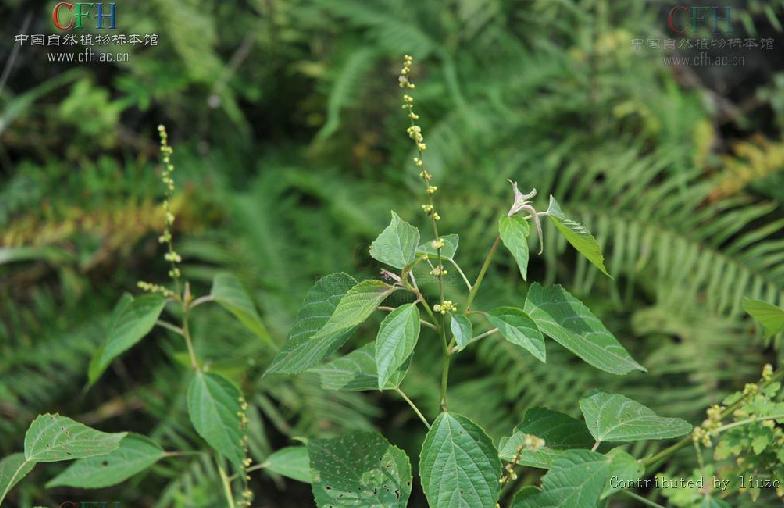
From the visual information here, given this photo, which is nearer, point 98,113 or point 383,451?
point 383,451

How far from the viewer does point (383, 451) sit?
28.9 inches

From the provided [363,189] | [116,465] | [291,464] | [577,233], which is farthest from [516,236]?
[363,189]

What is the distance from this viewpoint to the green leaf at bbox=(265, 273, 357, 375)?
69 centimetres

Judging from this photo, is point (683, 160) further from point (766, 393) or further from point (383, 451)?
point (383, 451)

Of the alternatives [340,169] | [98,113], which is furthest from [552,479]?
[98,113]

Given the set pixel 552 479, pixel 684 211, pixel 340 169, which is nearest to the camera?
pixel 552 479

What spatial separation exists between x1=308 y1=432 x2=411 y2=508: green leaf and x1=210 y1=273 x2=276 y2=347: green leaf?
8.7 inches

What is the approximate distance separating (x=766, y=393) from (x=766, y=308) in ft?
0.29

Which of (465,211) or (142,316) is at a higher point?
(465,211)

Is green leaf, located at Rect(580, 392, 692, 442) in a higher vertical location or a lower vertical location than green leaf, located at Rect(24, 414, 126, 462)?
higher

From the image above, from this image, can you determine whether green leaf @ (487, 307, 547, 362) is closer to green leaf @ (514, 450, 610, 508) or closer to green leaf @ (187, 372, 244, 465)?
green leaf @ (514, 450, 610, 508)

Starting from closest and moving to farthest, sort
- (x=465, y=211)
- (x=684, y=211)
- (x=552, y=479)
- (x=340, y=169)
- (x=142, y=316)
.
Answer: (x=552, y=479) < (x=142, y=316) < (x=684, y=211) < (x=465, y=211) < (x=340, y=169)

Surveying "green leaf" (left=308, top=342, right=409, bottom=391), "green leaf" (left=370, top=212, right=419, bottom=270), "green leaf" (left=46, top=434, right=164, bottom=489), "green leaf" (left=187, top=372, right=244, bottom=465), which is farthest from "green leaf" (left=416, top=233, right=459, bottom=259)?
"green leaf" (left=46, top=434, right=164, bottom=489)

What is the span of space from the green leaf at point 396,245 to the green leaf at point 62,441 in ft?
1.01
